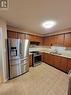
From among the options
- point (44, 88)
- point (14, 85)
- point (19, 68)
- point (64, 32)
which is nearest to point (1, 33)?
point (19, 68)

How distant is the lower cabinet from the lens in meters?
3.67

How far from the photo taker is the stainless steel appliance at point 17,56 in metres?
3.09

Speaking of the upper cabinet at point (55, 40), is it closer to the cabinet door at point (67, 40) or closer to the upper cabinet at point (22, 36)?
the cabinet door at point (67, 40)

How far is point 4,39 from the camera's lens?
9.38 feet

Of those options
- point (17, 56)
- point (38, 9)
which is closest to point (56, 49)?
point (17, 56)

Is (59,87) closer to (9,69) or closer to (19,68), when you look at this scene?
(19,68)

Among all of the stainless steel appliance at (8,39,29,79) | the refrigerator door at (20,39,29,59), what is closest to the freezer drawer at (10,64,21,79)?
the stainless steel appliance at (8,39,29,79)

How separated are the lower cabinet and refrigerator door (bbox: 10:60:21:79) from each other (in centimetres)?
219

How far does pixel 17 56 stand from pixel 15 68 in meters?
0.53

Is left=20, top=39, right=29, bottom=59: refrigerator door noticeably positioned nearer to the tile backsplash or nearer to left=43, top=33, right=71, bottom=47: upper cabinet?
the tile backsplash

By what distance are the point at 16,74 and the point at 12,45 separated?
1.31 meters

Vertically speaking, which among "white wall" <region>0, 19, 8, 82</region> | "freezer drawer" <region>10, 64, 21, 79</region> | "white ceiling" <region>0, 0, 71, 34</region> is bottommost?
"freezer drawer" <region>10, 64, 21, 79</region>

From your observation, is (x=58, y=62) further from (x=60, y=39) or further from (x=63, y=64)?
A: (x=60, y=39)

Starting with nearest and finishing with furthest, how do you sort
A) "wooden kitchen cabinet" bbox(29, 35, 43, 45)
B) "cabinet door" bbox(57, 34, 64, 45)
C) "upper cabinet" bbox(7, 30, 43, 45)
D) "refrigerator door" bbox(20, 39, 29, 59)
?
"refrigerator door" bbox(20, 39, 29, 59) → "upper cabinet" bbox(7, 30, 43, 45) → "cabinet door" bbox(57, 34, 64, 45) → "wooden kitchen cabinet" bbox(29, 35, 43, 45)
